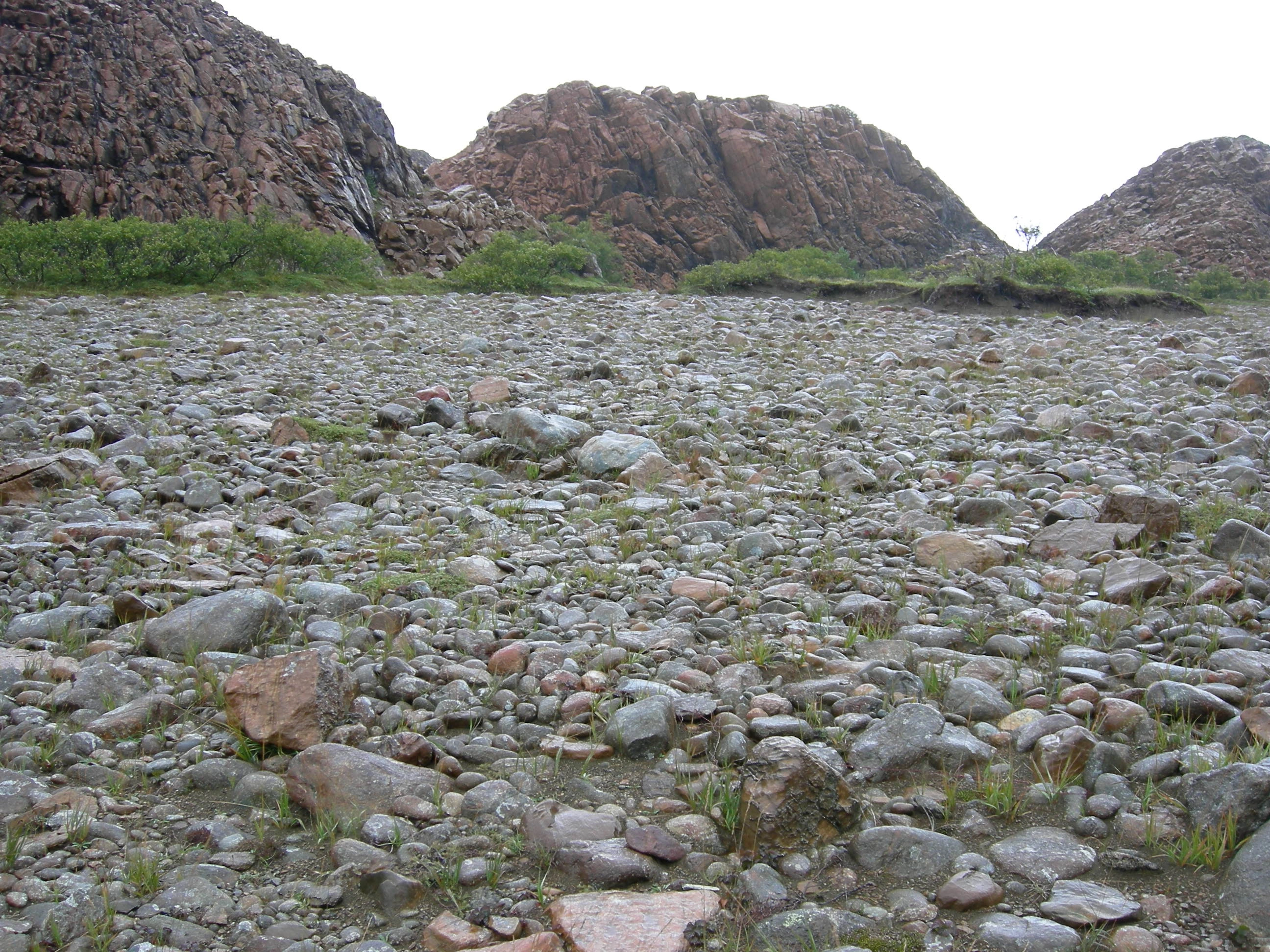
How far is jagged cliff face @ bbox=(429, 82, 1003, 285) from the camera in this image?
4866 cm

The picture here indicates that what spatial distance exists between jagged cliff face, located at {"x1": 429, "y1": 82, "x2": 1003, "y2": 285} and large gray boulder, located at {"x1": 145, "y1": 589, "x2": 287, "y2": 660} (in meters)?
43.4

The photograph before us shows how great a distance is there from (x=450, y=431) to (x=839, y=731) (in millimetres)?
4817

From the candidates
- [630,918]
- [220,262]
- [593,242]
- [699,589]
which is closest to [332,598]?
[699,589]

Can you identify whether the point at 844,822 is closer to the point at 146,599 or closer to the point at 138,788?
the point at 138,788

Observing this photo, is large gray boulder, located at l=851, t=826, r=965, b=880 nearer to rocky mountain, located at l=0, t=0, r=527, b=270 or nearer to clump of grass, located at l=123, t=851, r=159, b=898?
clump of grass, located at l=123, t=851, r=159, b=898

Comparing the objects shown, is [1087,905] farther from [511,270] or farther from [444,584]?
[511,270]

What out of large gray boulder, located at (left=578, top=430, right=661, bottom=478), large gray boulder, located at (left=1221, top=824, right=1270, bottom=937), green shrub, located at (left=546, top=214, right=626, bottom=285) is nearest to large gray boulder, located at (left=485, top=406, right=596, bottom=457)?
large gray boulder, located at (left=578, top=430, right=661, bottom=478)

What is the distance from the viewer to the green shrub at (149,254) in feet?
47.8

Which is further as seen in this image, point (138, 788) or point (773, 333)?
point (773, 333)

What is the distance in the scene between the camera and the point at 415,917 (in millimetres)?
2074

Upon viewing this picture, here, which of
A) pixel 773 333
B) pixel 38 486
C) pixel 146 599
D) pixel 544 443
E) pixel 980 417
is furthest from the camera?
pixel 773 333

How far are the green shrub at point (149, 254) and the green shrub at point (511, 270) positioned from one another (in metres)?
2.49

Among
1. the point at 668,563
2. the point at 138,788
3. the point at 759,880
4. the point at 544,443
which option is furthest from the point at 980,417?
the point at 138,788

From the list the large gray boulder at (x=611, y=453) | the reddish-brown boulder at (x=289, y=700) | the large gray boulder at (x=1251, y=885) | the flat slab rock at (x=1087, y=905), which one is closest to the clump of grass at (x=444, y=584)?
the reddish-brown boulder at (x=289, y=700)
